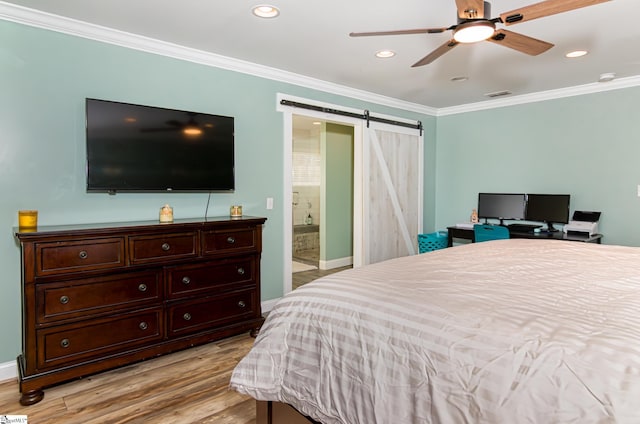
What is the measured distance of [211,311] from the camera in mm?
2924

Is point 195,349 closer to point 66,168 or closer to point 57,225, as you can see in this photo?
point 57,225

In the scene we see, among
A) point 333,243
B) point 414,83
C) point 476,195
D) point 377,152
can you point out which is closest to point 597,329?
point 414,83

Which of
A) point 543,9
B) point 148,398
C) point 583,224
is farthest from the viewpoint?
point 583,224

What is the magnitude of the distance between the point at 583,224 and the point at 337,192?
10.9 ft

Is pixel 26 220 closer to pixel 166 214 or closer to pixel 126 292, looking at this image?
pixel 126 292

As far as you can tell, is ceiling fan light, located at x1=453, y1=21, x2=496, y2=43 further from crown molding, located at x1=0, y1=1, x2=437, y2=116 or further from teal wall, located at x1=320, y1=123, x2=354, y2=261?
teal wall, located at x1=320, y1=123, x2=354, y2=261

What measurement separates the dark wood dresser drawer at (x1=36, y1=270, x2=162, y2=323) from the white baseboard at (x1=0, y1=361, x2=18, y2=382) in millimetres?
625

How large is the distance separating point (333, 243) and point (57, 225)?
408 cm

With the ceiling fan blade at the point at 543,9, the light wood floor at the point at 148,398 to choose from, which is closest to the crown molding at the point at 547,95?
the ceiling fan blade at the point at 543,9

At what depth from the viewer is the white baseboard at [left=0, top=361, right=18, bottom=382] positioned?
2.48m

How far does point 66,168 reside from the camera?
2.67 m

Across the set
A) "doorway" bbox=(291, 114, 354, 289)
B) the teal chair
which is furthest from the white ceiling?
"doorway" bbox=(291, 114, 354, 289)

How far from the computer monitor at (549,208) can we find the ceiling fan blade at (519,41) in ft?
8.41

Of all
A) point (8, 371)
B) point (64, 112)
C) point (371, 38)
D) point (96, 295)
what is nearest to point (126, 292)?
point (96, 295)
